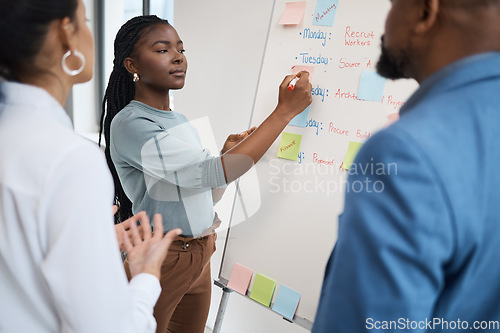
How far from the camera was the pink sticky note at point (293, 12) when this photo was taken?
124 cm

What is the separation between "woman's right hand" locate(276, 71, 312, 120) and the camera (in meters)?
1.18

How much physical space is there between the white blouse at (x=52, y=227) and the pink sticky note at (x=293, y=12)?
0.90 meters

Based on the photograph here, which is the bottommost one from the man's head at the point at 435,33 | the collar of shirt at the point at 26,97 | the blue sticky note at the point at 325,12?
Result: the collar of shirt at the point at 26,97

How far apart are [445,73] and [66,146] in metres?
0.51

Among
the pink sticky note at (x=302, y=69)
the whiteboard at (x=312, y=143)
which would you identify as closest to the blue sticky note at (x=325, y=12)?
the whiteboard at (x=312, y=143)

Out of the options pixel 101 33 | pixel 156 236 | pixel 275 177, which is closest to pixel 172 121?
pixel 275 177

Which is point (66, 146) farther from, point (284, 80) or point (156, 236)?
point (284, 80)

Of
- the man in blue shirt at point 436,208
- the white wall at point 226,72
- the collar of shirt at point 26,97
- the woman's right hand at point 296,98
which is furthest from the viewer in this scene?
the white wall at point 226,72

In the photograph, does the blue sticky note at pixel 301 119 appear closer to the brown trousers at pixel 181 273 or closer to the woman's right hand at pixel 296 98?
the woman's right hand at pixel 296 98

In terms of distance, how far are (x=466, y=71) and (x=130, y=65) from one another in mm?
1129

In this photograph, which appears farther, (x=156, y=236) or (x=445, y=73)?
(x=156, y=236)

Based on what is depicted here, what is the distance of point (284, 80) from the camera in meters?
1.21

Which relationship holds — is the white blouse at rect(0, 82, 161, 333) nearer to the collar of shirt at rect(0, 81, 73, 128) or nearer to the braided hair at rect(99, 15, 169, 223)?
the collar of shirt at rect(0, 81, 73, 128)

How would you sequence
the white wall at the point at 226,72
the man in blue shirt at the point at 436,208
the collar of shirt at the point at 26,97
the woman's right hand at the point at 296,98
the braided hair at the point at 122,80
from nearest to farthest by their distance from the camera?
the man in blue shirt at the point at 436,208 → the collar of shirt at the point at 26,97 → the woman's right hand at the point at 296,98 → the braided hair at the point at 122,80 → the white wall at the point at 226,72
